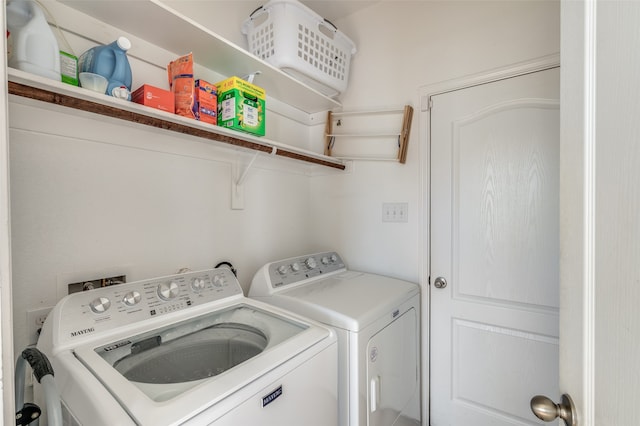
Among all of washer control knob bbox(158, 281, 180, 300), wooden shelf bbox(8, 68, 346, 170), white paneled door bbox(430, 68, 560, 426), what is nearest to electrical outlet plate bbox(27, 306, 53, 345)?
washer control knob bbox(158, 281, 180, 300)

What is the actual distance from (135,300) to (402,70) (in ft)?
6.68

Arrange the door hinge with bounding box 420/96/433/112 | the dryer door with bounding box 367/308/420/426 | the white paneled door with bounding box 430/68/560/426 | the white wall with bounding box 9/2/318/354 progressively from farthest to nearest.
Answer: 1. the door hinge with bounding box 420/96/433/112
2. the white paneled door with bounding box 430/68/560/426
3. the dryer door with bounding box 367/308/420/426
4. the white wall with bounding box 9/2/318/354

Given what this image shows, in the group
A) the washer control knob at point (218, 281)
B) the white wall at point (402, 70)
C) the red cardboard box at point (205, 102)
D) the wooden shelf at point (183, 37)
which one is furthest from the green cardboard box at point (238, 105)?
the white wall at point (402, 70)

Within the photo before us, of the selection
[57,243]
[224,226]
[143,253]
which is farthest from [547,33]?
[57,243]

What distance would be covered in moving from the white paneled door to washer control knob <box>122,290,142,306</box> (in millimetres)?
1637

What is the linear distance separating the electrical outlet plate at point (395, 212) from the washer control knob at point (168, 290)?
4.51 feet

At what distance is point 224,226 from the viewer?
1.70 m

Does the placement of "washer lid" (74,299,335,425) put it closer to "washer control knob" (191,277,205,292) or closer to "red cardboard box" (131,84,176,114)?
"washer control knob" (191,277,205,292)

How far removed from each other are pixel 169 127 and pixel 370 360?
4.44 ft

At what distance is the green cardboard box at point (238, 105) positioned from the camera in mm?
1323

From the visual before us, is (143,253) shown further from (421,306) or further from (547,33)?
(547,33)

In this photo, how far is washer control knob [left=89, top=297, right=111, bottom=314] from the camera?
1.00 metres

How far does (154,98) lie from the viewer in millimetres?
1114

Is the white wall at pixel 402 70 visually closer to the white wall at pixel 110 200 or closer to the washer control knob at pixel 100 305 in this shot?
the white wall at pixel 110 200
